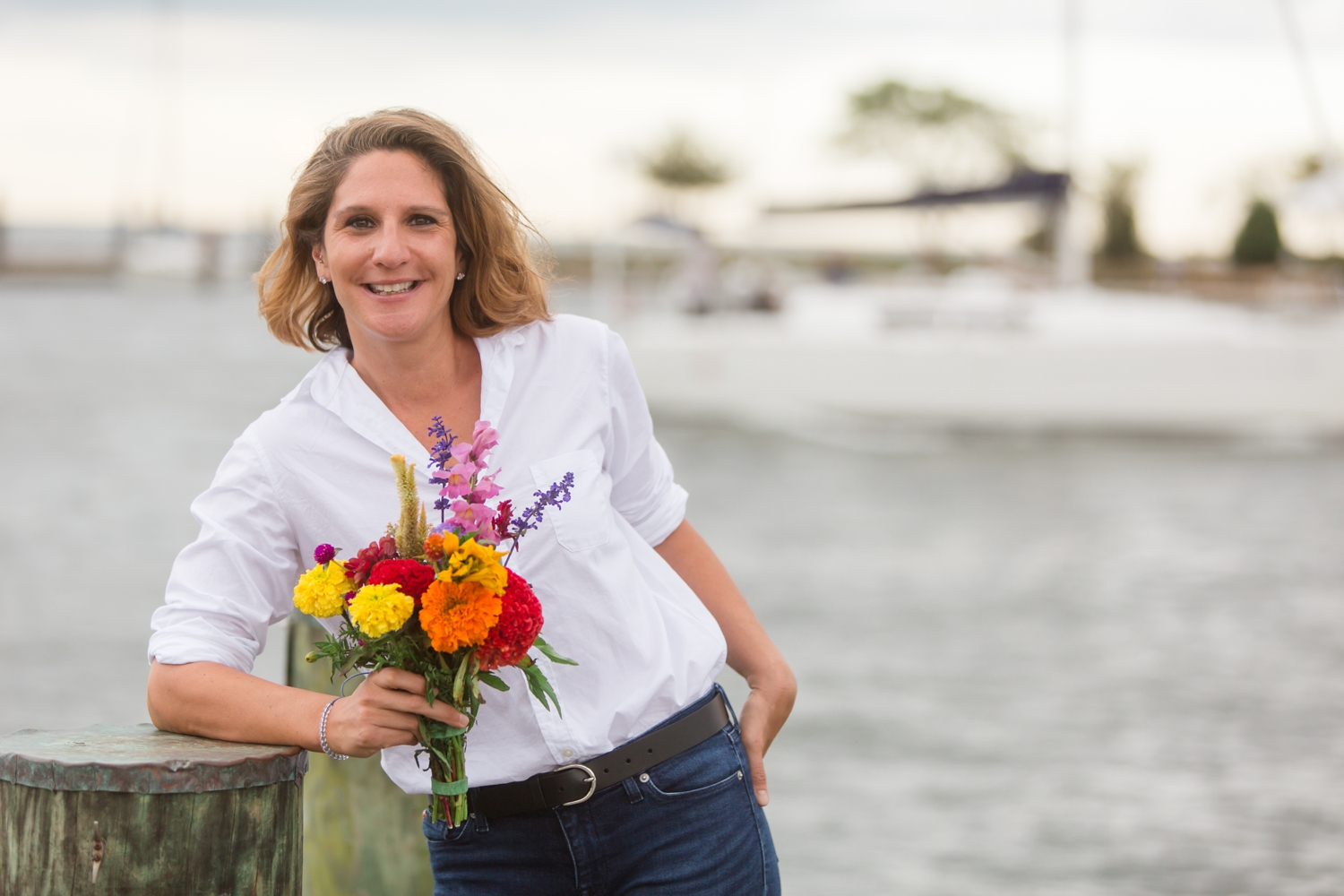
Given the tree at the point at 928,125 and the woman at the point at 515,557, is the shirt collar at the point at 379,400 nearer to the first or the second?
the woman at the point at 515,557

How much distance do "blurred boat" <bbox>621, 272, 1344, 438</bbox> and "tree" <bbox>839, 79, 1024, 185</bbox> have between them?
2357 inches

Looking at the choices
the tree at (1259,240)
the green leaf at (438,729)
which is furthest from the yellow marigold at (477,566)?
the tree at (1259,240)

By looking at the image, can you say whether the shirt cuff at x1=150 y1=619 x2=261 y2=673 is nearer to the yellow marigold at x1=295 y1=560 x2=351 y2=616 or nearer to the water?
the yellow marigold at x1=295 y1=560 x2=351 y2=616

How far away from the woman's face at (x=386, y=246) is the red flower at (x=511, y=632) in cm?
→ 53

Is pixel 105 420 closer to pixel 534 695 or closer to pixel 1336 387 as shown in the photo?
pixel 1336 387

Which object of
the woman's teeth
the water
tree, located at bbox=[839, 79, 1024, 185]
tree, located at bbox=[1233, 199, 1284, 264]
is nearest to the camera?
the woman's teeth

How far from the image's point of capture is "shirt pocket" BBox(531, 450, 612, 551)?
2146 millimetres

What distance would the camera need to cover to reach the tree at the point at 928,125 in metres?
81.2

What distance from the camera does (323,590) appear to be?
5.96 feet

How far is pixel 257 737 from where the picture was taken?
2.03 m

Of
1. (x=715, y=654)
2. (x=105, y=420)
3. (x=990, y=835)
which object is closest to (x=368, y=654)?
(x=715, y=654)

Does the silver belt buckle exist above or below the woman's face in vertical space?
below

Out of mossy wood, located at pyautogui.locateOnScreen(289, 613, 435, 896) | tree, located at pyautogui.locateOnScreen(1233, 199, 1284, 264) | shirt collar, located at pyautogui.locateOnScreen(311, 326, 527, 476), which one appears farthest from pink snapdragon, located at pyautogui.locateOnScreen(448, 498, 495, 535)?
tree, located at pyautogui.locateOnScreen(1233, 199, 1284, 264)

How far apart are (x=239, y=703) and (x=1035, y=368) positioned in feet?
63.6
